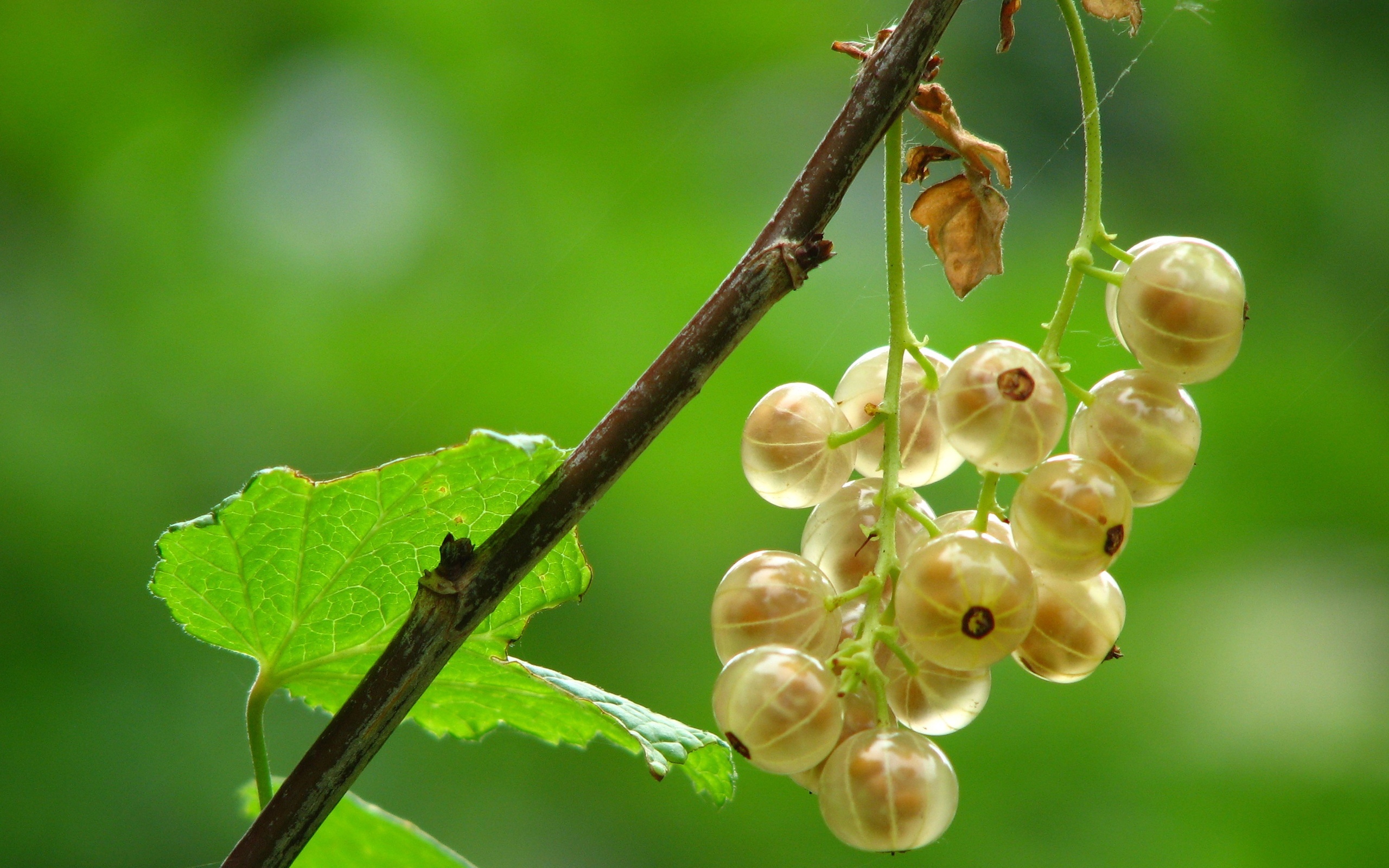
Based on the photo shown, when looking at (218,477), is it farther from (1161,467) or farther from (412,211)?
(1161,467)

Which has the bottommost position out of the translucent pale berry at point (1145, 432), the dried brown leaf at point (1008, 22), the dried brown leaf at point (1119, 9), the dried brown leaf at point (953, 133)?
the translucent pale berry at point (1145, 432)

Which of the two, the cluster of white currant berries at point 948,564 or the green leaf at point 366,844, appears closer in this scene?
the cluster of white currant berries at point 948,564

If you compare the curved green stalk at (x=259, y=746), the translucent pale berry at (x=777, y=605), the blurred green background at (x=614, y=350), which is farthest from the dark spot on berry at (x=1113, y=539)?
the blurred green background at (x=614, y=350)

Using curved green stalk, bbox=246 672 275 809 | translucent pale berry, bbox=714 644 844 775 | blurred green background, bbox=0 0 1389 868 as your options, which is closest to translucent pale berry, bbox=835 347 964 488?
translucent pale berry, bbox=714 644 844 775

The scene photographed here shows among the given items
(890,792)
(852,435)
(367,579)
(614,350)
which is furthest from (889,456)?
(614,350)

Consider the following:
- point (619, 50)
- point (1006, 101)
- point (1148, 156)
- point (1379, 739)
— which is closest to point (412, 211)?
point (619, 50)

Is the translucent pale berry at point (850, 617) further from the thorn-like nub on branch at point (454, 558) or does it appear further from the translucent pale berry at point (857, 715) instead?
the thorn-like nub on branch at point (454, 558)
